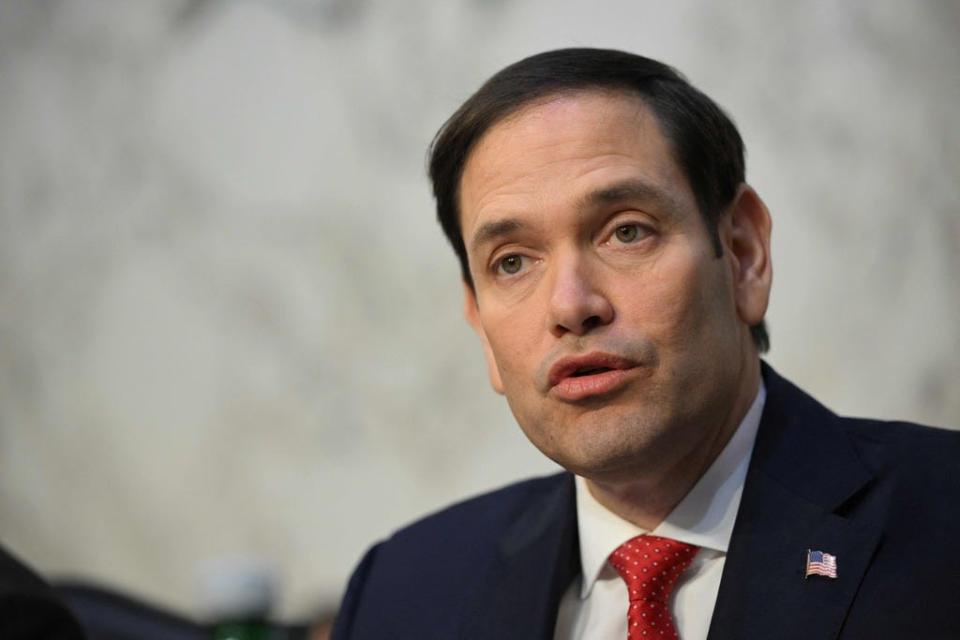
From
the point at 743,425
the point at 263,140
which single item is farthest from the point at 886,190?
the point at 263,140

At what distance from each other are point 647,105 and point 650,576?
77cm

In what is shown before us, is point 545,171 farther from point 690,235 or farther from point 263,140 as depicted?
point 263,140

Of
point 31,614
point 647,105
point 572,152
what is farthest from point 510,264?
point 31,614

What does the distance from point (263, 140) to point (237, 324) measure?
1.88ft

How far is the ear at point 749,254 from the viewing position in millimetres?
2070

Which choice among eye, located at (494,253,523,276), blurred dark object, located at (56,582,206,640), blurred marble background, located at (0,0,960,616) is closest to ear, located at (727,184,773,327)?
eye, located at (494,253,523,276)

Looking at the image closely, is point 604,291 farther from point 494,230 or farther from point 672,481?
point 672,481

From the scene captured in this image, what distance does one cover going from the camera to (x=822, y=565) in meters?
1.87

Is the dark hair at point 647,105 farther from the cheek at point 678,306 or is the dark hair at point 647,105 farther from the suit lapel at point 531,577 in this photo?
the suit lapel at point 531,577

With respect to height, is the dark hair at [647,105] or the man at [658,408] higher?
the dark hair at [647,105]

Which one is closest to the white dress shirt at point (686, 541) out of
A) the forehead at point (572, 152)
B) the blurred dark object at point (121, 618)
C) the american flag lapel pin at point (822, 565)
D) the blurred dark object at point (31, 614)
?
the american flag lapel pin at point (822, 565)

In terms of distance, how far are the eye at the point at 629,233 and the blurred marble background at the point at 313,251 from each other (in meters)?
1.12

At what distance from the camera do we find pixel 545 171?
1959 millimetres

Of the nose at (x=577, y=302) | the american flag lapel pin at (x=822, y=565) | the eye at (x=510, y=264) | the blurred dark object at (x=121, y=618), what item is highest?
the eye at (x=510, y=264)
